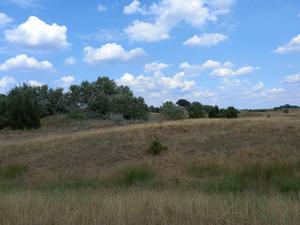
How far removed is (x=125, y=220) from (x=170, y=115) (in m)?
72.7

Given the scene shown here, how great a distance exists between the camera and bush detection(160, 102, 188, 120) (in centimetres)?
7838

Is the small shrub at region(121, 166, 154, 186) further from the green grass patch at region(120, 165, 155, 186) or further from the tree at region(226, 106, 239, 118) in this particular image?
the tree at region(226, 106, 239, 118)

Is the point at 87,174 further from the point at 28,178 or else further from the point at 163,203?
the point at 163,203

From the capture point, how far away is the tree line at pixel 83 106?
71562 mm

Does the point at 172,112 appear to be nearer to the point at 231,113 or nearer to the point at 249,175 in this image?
the point at 231,113

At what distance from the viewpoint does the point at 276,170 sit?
2114cm

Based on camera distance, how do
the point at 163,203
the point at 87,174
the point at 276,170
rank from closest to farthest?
the point at 163,203 → the point at 276,170 → the point at 87,174

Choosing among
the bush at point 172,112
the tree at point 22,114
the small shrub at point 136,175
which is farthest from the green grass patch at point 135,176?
the bush at point 172,112

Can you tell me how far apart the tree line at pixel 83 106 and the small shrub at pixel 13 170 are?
43.0 metres

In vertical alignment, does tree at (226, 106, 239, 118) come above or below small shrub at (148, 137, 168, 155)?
above

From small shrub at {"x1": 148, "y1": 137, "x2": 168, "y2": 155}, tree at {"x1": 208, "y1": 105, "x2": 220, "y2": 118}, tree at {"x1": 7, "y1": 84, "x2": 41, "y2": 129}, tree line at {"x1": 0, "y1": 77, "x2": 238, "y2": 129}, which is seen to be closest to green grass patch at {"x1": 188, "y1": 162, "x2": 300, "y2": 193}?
small shrub at {"x1": 148, "y1": 137, "x2": 168, "y2": 155}

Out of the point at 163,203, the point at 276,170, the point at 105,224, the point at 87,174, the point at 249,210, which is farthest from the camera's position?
the point at 87,174

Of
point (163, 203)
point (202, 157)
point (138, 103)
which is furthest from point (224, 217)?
point (138, 103)

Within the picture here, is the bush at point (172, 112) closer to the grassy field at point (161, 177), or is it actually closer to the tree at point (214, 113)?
the tree at point (214, 113)
